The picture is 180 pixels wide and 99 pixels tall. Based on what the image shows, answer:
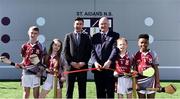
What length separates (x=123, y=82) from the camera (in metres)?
7.47

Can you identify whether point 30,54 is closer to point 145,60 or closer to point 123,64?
point 123,64

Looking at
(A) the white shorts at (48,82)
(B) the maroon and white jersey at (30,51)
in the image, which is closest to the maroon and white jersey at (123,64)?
(A) the white shorts at (48,82)

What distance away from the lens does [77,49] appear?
299 inches

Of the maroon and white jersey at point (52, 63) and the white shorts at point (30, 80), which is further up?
the maroon and white jersey at point (52, 63)

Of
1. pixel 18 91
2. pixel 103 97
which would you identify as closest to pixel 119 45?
pixel 103 97

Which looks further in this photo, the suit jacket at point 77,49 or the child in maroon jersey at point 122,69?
the suit jacket at point 77,49

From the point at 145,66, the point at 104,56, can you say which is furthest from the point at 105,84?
the point at 145,66

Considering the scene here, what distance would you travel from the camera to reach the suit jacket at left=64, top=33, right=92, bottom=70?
7602mm

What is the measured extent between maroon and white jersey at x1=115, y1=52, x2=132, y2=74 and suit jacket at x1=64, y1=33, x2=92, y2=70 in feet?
1.52

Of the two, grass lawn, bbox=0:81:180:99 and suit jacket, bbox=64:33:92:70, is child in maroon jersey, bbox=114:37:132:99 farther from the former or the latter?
grass lawn, bbox=0:81:180:99

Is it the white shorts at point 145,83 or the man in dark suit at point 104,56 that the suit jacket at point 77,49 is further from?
the white shorts at point 145,83

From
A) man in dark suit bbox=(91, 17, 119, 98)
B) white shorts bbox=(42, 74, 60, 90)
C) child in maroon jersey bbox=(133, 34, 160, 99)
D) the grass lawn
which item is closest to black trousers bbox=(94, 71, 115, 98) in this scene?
man in dark suit bbox=(91, 17, 119, 98)

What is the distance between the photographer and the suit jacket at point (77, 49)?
299 inches

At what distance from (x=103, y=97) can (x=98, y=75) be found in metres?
0.34
